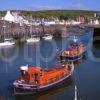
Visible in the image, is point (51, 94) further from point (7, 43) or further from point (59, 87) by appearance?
point (7, 43)

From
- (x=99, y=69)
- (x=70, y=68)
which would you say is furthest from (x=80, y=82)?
(x=99, y=69)

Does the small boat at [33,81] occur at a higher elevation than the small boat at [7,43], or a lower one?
higher

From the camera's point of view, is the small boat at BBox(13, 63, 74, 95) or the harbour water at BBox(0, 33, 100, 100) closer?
the small boat at BBox(13, 63, 74, 95)

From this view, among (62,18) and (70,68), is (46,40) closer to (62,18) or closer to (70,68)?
(70,68)

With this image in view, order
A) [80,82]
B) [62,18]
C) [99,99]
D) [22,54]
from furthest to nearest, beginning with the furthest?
[62,18] → [22,54] → [80,82] → [99,99]

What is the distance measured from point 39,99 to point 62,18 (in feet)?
297

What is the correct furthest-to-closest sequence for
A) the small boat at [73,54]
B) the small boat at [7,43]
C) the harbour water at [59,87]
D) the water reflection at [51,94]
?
the small boat at [7,43]
the small boat at [73,54]
the harbour water at [59,87]
the water reflection at [51,94]

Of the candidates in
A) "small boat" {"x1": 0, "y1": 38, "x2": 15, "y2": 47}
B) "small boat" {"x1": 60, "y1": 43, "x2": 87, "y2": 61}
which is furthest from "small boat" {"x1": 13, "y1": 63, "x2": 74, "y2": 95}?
"small boat" {"x1": 0, "y1": 38, "x2": 15, "y2": 47}

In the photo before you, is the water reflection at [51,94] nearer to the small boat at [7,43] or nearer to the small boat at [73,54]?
the small boat at [73,54]

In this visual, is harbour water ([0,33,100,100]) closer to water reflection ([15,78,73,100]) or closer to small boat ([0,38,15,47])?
water reflection ([15,78,73,100])

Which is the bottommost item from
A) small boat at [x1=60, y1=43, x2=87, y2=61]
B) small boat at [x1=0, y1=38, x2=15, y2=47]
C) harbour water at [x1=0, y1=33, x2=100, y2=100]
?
small boat at [x1=0, y1=38, x2=15, y2=47]

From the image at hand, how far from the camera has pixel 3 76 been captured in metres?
26.3

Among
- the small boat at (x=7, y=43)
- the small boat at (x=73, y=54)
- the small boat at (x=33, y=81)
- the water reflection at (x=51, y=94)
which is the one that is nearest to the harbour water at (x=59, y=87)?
the water reflection at (x=51, y=94)

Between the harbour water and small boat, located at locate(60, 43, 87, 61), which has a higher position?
small boat, located at locate(60, 43, 87, 61)
